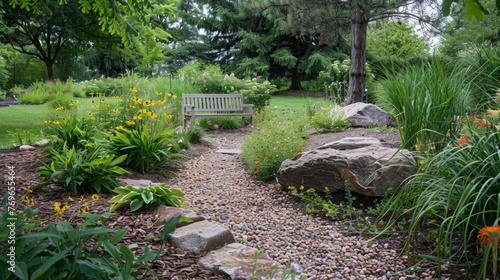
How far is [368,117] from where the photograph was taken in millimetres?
7176

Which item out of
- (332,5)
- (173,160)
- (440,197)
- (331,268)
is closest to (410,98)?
(440,197)

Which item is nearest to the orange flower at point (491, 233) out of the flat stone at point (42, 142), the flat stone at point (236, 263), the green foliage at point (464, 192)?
the green foliage at point (464, 192)

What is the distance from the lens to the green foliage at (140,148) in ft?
16.4

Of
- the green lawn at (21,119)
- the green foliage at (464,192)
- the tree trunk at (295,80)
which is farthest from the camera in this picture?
the tree trunk at (295,80)

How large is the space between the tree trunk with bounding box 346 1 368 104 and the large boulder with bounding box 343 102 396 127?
1814 mm

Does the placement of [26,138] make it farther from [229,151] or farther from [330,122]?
[330,122]

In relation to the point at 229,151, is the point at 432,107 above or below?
above

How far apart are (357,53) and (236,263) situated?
741cm

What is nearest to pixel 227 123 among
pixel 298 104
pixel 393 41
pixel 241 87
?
pixel 241 87

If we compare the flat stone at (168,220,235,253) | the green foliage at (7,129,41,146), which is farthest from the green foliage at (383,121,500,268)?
the green foliage at (7,129,41,146)

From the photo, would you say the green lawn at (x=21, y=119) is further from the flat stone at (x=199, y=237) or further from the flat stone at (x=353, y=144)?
the flat stone at (x=199, y=237)

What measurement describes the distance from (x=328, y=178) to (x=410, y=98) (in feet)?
3.40

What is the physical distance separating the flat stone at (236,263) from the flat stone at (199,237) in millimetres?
54

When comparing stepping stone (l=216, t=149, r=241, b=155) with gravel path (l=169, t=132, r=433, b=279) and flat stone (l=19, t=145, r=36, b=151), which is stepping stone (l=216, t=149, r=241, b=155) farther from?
flat stone (l=19, t=145, r=36, b=151)
